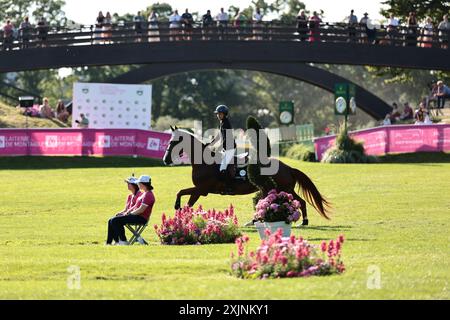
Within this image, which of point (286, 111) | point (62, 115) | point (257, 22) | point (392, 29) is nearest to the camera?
point (392, 29)

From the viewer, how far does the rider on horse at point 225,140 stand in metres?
25.3

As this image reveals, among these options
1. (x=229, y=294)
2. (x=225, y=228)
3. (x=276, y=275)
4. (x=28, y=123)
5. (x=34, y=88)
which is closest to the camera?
(x=229, y=294)

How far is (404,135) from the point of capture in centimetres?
4775

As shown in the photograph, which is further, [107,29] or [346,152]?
[107,29]

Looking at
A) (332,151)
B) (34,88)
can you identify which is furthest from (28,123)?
(34,88)

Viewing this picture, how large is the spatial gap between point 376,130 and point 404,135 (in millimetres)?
1128

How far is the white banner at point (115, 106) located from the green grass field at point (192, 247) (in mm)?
7987

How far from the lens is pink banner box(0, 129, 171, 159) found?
4922 centimetres

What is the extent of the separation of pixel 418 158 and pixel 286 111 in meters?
15.1

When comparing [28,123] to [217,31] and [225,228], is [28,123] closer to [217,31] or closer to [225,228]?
[217,31]

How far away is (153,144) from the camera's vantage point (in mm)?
49438

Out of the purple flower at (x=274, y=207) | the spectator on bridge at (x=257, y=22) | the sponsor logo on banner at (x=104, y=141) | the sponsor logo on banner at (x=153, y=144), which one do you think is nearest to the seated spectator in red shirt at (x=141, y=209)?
the purple flower at (x=274, y=207)

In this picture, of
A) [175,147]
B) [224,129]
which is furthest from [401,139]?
[224,129]

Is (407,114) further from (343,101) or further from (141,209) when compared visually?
(141,209)
